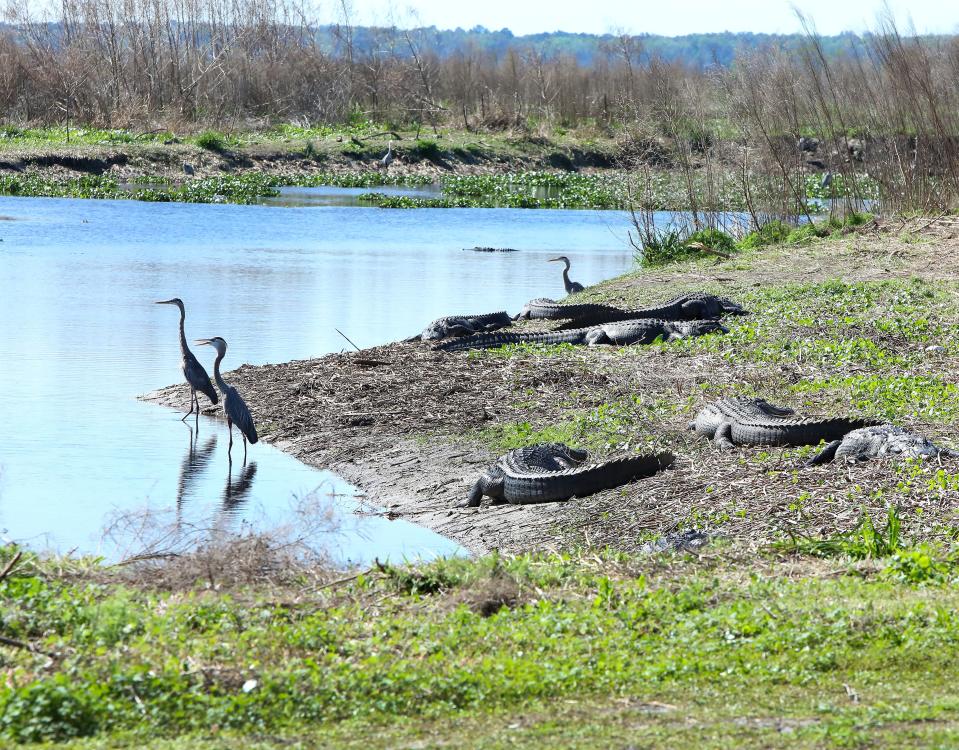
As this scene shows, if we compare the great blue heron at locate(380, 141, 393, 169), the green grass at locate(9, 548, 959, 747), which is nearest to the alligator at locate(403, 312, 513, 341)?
the green grass at locate(9, 548, 959, 747)

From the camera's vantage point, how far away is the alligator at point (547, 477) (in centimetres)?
849

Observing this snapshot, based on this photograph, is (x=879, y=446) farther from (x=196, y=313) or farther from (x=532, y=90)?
(x=532, y=90)

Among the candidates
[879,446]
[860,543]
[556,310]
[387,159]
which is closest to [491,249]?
[556,310]

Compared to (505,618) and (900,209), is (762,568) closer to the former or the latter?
(505,618)

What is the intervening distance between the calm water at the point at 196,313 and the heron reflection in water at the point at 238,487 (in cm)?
2

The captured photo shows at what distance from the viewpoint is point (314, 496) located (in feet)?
30.1

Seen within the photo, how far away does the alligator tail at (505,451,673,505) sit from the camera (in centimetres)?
848

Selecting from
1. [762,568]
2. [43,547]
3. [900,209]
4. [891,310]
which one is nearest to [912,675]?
[762,568]

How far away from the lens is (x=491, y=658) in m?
4.87

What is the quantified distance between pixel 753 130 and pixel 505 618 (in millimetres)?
17648

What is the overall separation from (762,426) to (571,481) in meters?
1.60

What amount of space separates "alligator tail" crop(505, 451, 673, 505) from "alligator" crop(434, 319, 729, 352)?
528cm

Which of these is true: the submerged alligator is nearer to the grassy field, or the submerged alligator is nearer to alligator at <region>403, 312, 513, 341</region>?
alligator at <region>403, 312, 513, 341</region>

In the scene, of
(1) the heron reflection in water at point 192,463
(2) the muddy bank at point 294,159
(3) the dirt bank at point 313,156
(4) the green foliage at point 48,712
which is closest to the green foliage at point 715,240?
(1) the heron reflection in water at point 192,463
